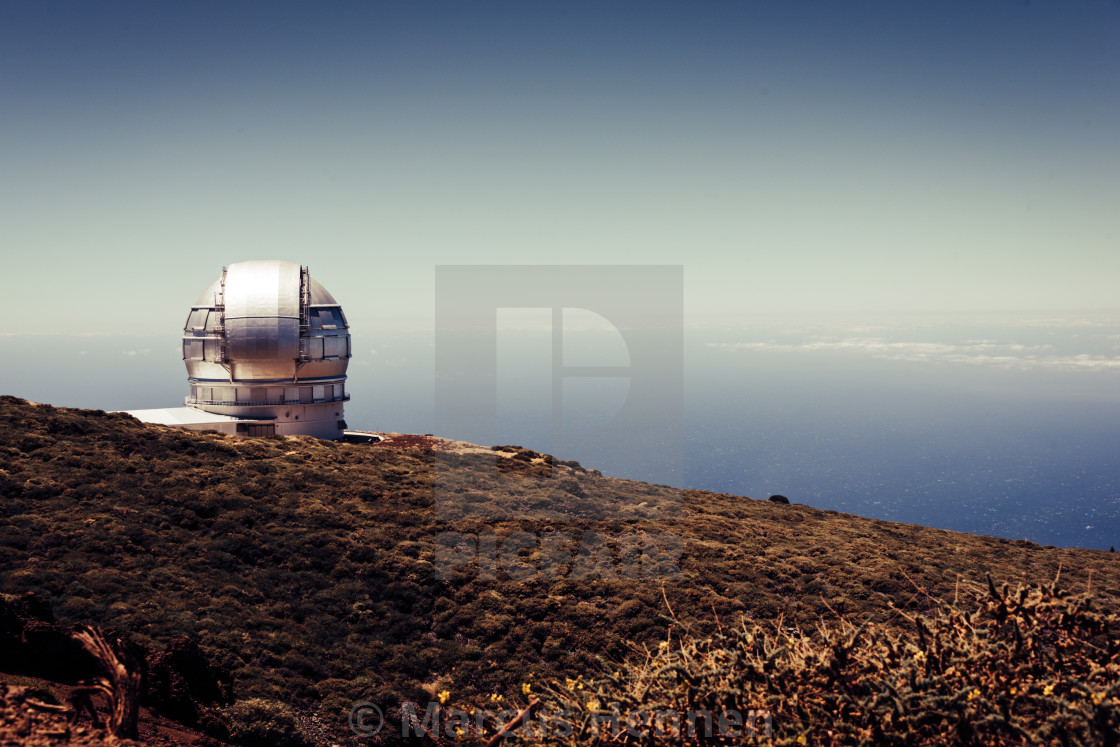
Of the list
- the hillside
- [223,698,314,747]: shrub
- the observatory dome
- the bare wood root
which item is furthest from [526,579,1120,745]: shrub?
the observatory dome

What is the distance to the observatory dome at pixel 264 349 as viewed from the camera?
24562 millimetres

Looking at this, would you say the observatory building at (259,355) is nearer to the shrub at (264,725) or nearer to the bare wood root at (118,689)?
the shrub at (264,725)

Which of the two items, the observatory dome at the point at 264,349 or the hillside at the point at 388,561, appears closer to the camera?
the hillside at the point at 388,561

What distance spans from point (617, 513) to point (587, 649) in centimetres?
784

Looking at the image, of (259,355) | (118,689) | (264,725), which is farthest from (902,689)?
(259,355)

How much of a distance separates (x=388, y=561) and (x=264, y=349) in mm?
13605

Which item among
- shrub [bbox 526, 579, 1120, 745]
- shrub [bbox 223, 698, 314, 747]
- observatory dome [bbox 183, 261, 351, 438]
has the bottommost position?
shrub [bbox 223, 698, 314, 747]

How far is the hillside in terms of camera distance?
10.5 meters

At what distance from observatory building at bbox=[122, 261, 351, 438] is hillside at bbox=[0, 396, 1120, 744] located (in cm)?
314

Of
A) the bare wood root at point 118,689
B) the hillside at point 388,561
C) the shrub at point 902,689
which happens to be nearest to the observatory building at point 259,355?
the hillside at point 388,561

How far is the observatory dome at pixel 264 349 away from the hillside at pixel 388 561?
10.2 feet

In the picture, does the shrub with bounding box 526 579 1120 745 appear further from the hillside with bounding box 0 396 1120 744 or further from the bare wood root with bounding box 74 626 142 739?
the hillside with bounding box 0 396 1120 744

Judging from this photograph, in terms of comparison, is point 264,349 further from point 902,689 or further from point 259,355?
point 902,689

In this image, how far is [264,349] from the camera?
2448 cm
